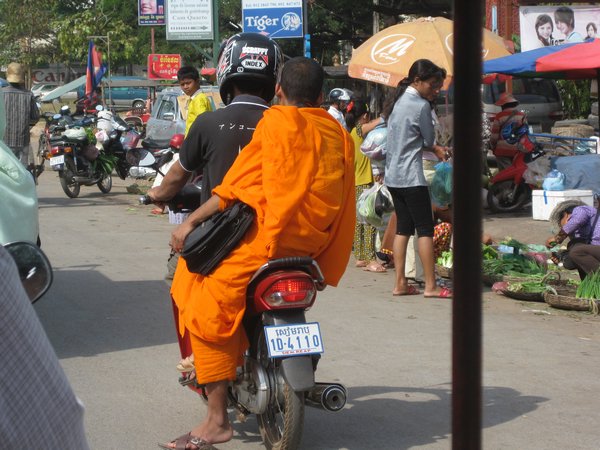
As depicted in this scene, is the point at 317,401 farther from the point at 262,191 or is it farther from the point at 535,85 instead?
the point at 535,85

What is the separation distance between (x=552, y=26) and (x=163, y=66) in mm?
18952

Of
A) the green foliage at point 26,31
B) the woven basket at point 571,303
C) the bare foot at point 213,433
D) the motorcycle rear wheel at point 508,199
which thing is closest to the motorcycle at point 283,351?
the bare foot at point 213,433

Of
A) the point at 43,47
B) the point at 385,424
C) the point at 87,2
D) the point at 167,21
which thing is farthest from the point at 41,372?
the point at 87,2

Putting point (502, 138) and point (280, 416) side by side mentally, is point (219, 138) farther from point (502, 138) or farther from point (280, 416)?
point (502, 138)

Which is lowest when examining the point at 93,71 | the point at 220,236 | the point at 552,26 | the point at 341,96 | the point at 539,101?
the point at 220,236

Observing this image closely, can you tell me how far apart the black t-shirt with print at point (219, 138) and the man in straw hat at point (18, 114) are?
804 centimetres

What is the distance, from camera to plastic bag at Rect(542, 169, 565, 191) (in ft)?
43.4

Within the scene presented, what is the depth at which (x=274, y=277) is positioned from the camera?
4387 millimetres

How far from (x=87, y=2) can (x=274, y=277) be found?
6332 centimetres

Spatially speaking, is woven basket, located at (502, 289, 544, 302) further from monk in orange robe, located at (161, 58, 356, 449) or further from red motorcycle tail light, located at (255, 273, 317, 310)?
red motorcycle tail light, located at (255, 273, 317, 310)

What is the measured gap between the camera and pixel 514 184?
47.3 feet

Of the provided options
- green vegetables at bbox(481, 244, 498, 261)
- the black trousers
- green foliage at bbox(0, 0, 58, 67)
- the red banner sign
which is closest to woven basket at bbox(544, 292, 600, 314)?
the black trousers

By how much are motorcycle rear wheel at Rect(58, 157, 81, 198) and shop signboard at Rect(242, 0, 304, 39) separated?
366cm

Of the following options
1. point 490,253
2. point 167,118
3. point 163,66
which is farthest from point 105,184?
point 163,66
